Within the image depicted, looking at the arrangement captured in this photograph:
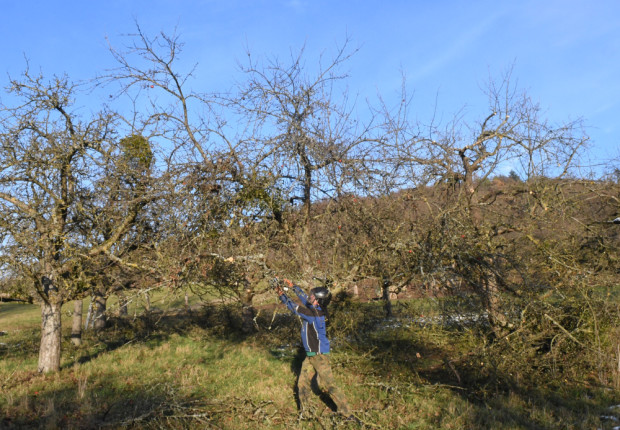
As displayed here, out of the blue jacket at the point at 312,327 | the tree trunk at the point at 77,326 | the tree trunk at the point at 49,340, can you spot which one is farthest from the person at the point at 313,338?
the tree trunk at the point at 77,326

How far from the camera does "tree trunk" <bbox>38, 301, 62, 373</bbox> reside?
8.49 m

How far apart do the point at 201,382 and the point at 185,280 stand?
→ 2205 millimetres

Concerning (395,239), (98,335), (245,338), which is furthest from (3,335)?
(395,239)

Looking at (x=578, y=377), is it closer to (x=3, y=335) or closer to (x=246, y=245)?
(x=246, y=245)

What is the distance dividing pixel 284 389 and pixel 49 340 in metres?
4.75

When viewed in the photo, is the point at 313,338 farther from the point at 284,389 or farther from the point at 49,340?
the point at 49,340

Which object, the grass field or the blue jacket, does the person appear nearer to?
the blue jacket

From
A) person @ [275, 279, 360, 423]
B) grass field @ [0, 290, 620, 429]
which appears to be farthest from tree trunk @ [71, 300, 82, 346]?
person @ [275, 279, 360, 423]

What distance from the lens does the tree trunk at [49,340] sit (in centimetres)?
849

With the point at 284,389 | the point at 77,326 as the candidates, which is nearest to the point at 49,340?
the point at 284,389

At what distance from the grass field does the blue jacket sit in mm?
810

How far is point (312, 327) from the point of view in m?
6.27

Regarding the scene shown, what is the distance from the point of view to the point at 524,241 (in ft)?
32.4

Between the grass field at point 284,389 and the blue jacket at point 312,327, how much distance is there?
2.66 feet
